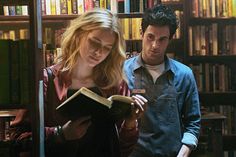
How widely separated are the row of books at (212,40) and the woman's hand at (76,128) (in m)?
1.82

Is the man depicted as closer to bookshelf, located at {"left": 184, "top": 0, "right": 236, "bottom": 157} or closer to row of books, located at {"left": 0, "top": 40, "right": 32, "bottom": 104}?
row of books, located at {"left": 0, "top": 40, "right": 32, "bottom": 104}

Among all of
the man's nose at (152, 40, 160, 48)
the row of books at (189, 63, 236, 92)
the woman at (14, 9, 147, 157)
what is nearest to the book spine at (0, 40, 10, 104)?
the woman at (14, 9, 147, 157)

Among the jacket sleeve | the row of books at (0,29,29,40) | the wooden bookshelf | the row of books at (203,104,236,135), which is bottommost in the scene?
the row of books at (203,104,236,135)

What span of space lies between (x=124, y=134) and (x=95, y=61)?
324 millimetres

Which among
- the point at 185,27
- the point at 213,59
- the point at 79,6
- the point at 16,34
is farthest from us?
the point at 213,59

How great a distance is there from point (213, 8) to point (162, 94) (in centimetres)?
160

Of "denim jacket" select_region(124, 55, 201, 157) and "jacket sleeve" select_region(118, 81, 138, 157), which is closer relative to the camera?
"jacket sleeve" select_region(118, 81, 138, 157)

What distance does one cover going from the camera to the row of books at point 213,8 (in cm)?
309

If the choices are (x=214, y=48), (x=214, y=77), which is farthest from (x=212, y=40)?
(x=214, y=77)

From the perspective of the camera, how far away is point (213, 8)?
311 centimetres

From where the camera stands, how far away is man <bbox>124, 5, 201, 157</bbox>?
5.69 ft

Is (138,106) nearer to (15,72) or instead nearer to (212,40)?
(15,72)

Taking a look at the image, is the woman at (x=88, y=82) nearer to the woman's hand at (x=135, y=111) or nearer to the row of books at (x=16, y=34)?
the woman's hand at (x=135, y=111)

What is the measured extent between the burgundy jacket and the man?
8.0 inches
